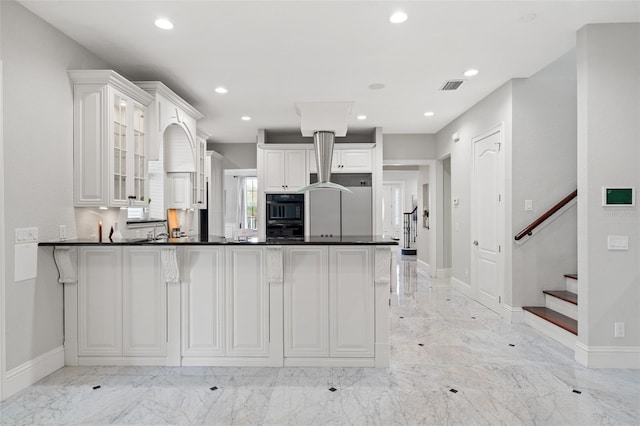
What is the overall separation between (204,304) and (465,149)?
441 cm

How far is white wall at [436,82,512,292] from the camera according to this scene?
424 cm

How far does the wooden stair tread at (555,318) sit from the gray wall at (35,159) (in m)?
4.49

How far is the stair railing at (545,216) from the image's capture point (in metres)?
3.84

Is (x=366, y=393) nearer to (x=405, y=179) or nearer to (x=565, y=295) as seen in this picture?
(x=565, y=295)

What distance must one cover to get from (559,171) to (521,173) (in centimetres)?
42

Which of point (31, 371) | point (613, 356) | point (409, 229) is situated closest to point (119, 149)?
point (31, 371)

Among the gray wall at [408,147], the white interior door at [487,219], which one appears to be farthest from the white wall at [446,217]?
the white interior door at [487,219]

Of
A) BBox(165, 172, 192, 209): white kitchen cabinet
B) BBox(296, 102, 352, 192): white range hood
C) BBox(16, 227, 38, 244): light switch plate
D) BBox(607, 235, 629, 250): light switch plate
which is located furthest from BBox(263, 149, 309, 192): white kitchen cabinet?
BBox(607, 235, 629, 250): light switch plate

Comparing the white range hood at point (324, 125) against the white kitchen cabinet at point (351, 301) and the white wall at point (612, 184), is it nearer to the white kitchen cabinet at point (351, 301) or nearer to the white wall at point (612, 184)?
the white kitchen cabinet at point (351, 301)

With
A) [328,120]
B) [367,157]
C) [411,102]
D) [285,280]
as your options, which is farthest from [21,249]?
[367,157]

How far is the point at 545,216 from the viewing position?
3.87 metres

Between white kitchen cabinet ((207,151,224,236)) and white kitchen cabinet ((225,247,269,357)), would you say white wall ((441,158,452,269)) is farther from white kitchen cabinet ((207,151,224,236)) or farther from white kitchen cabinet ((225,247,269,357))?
white kitchen cabinet ((225,247,269,357))

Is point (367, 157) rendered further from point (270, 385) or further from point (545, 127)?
point (270, 385)

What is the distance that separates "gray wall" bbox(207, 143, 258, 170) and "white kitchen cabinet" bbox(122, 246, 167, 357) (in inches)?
186
